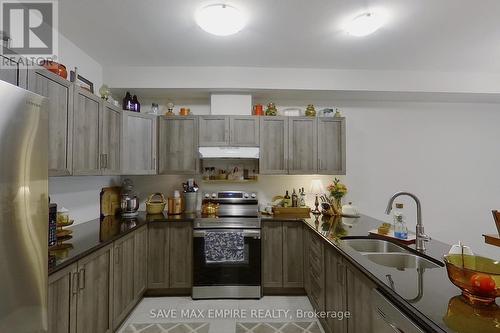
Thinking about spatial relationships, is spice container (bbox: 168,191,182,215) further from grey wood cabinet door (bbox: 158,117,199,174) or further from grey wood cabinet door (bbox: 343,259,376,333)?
grey wood cabinet door (bbox: 343,259,376,333)

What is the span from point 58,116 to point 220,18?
1.47 meters

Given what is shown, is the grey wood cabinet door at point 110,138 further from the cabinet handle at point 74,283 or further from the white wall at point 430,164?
the white wall at point 430,164

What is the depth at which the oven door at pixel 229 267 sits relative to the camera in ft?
9.54

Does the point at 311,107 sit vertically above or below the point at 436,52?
below

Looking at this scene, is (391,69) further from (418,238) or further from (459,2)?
(418,238)

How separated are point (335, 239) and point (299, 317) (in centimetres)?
107

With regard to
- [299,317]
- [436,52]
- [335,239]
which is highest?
[436,52]

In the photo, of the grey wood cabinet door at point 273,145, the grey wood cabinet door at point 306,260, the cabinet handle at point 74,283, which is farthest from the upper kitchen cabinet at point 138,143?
the grey wood cabinet door at point 306,260

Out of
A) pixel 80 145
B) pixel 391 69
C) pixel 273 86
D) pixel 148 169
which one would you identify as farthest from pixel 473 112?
pixel 80 145

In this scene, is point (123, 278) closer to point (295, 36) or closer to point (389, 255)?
point (389, 255)

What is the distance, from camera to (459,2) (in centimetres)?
Result: 203

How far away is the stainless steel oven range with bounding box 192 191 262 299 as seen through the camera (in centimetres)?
290

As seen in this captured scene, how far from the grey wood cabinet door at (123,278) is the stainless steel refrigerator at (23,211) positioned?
1.00 meters

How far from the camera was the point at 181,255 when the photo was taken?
3.02 meters
